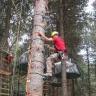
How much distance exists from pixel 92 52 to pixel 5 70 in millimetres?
10208

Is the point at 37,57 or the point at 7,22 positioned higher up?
the point at 7,22

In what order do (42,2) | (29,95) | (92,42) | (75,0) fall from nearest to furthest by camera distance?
(29,95) < (42,2) < (75,0) < (92,42)

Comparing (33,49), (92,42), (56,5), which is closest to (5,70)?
(56,5)

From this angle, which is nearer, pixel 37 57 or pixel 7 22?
pixel 37 57

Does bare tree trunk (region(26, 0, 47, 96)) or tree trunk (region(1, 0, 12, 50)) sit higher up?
tree trunk (region(1, 0, 12, 50))

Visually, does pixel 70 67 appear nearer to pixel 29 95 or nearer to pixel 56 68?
pixel 56 68

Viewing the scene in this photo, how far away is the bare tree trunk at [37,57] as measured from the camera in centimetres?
397

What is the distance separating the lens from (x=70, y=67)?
10.5 m

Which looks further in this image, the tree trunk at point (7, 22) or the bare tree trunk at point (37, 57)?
the tree trunk at point (7, 22)

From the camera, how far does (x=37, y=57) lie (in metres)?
4.26

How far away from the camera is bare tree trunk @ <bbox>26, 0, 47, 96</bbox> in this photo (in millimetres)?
3967

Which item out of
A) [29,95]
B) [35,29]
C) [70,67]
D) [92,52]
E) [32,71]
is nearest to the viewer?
[29,95]

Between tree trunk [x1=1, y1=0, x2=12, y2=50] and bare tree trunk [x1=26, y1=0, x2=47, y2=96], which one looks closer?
bare tree trunk [x1=26, y1=0, x2=47, y2=96]

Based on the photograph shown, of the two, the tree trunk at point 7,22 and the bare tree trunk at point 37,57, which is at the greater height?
the tree trunk at point 7,22
